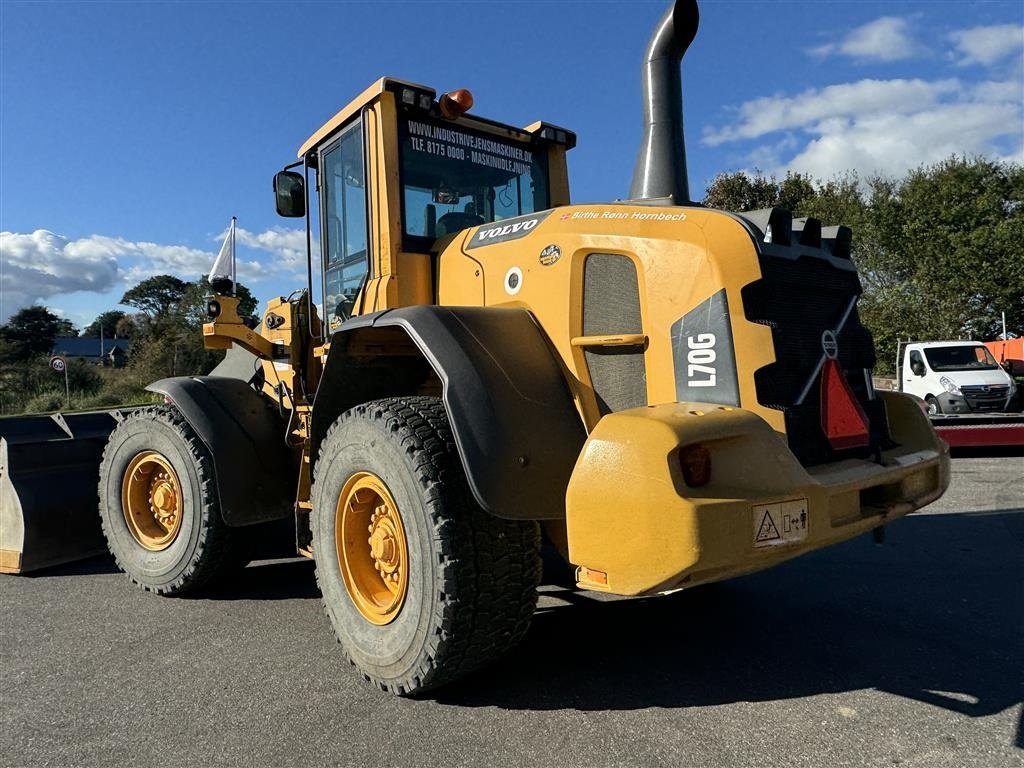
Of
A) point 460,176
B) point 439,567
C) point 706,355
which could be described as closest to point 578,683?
point 439,567

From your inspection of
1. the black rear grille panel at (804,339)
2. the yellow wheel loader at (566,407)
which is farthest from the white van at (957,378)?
the yellow wheel loader at (566,407)

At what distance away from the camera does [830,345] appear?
317 centimetres

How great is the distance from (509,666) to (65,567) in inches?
151

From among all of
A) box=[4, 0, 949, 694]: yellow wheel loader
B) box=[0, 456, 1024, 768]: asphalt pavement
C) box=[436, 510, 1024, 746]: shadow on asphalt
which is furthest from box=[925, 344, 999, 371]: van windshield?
box=[4, 0, 949, 694]: yellow wheel loader

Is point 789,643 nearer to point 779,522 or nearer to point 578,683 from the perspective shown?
point 578,683

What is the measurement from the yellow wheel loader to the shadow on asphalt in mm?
500

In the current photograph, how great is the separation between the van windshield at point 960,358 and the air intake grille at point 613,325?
13.8 m

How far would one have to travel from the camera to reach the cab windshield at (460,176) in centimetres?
415

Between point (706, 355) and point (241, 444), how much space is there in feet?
9.19

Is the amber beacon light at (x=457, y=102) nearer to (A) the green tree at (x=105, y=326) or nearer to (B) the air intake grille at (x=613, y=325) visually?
(B) the air intake grille at (x=613, y=325)

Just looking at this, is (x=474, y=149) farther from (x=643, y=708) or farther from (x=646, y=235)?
(x=643, y=708)

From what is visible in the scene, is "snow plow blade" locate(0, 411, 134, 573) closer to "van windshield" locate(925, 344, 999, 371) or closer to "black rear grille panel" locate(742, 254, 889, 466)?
"black rear grille panel" locate(742, 254, 889, 466)

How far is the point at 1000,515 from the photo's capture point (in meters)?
6.53

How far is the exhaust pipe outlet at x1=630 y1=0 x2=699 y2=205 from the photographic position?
374 cm
